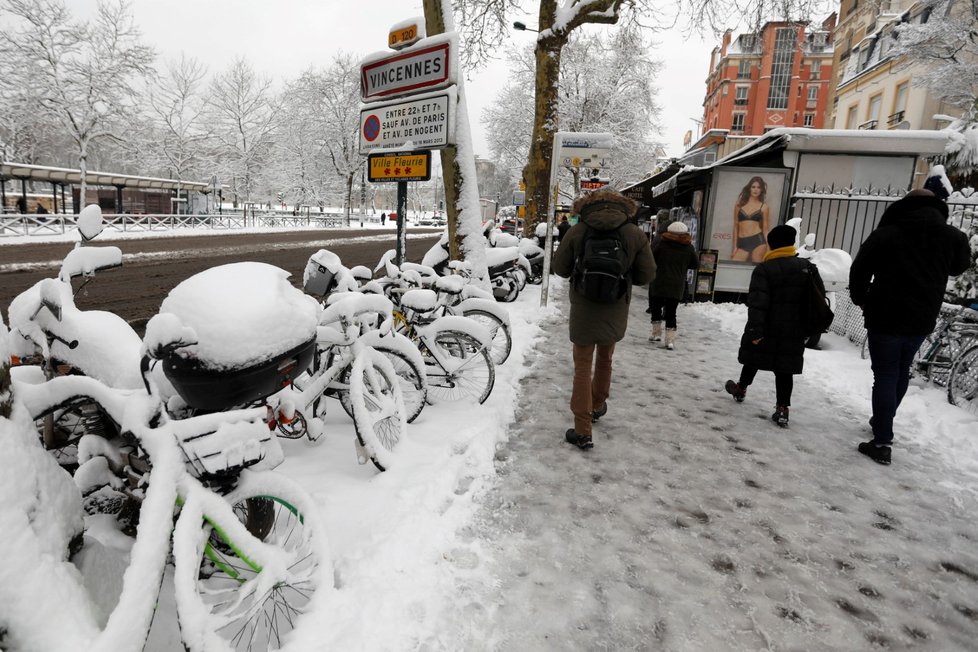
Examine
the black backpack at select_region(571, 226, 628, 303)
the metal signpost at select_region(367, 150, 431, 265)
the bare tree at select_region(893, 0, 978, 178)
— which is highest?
the bare tree at select_region(893, 0, 978, 178)

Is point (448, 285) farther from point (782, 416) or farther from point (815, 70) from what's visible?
point (815, 70)

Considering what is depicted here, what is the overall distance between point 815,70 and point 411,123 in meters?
67.2

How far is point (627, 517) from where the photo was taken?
317 cm

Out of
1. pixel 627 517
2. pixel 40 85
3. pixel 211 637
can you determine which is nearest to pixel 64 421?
pixel 211 637

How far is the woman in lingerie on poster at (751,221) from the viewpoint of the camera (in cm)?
1060

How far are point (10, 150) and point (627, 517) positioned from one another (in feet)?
161

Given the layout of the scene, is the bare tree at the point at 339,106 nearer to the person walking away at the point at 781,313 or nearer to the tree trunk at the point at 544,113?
the tree trunk at the point at 544,113

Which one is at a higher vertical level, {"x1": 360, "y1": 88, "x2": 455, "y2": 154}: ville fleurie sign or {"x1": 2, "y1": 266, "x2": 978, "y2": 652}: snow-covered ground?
{"x1": 360, "y1": 88, "x2": 455, "y2": 154}: ville fleurie sign

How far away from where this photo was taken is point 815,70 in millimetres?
56938

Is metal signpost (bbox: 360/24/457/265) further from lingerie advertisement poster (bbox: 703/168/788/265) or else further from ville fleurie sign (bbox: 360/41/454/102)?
lingerie advertisement poster (bbox: 703/168/788/265)

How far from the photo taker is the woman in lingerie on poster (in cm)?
1060

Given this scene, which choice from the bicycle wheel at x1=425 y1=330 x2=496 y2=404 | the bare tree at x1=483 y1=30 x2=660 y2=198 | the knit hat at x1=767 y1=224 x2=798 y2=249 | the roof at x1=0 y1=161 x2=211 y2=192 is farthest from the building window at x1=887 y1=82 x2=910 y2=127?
the roof at x1=0 y1=161 x2=211 y2=192

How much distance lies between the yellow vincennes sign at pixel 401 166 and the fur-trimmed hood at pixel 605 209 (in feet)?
6.00

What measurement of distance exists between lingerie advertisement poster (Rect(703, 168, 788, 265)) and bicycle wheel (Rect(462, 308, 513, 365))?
Answer: 675 cm
